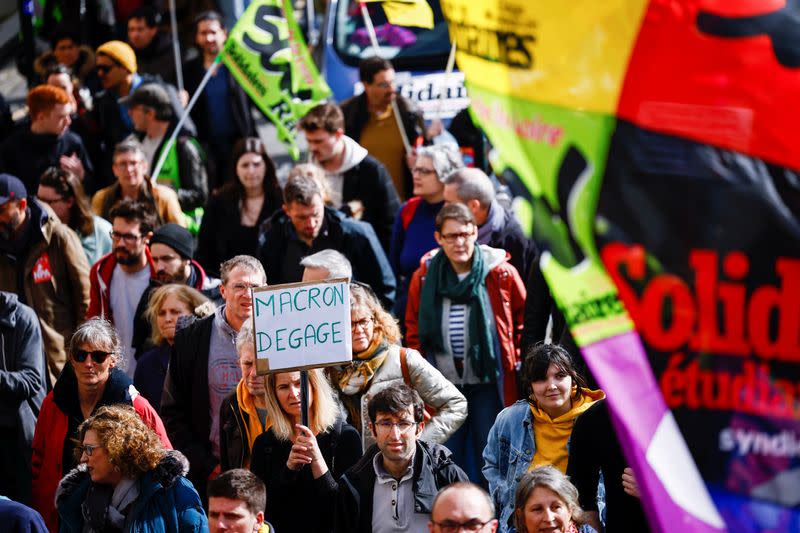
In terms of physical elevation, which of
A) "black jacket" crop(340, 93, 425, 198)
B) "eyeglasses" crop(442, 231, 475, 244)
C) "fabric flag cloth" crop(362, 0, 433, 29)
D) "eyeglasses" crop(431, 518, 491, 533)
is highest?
"eyeglasses" crop(431, 518, 491, 533)

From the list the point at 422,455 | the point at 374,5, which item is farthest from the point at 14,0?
the point at 422,455

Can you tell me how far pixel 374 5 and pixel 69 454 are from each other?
739cm

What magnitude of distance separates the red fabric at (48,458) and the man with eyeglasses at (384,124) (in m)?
4.44

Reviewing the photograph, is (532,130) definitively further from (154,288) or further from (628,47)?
(154,288)

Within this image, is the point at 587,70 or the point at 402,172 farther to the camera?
the point at 402,172

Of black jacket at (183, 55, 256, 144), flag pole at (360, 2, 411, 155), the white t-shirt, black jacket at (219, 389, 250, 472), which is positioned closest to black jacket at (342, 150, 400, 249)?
flag pole at (360, 2, 411, 155)

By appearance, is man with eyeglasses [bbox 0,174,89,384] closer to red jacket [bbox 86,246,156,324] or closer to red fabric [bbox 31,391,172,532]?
red jacket [bbox 86,246,156,324]

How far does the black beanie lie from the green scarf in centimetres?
154

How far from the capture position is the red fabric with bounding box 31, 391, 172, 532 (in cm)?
775

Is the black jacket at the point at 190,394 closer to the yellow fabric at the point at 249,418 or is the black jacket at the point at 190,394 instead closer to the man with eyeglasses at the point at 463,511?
the yellow fabric at the point at 249,418

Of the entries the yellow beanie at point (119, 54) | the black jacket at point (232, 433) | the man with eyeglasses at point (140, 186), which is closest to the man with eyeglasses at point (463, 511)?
the black jacket at point (232, 433)

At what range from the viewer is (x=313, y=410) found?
22.8ft

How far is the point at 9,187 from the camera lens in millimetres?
9750

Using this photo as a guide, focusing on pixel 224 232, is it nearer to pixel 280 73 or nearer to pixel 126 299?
pixel 126 299
